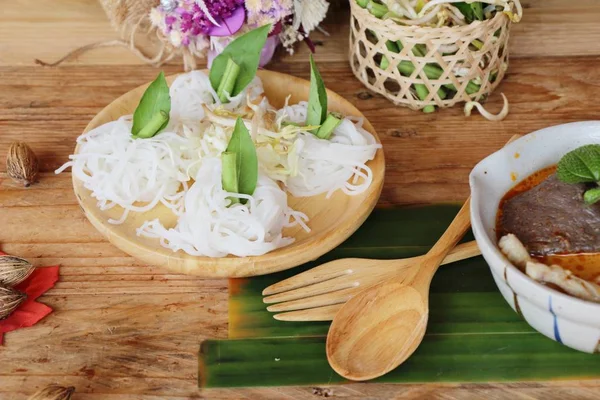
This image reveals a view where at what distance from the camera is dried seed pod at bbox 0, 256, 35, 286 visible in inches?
60.4

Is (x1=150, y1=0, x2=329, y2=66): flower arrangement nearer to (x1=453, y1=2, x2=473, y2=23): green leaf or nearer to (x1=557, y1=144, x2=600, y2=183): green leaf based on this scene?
(x1=453, y1=2, x2=473, y2=23): green leaf

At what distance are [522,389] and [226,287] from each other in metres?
0.64

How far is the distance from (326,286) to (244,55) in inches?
25.4

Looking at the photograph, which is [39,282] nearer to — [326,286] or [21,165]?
[21,165]

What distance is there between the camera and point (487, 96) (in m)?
2.08

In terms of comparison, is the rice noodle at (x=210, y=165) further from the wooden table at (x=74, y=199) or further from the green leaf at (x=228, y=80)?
the wooden table at (x=74, y=199)

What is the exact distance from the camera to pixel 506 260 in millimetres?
1318

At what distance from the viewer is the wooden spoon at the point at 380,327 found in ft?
4.54

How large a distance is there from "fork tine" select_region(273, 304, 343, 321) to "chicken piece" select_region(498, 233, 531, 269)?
1.15ft

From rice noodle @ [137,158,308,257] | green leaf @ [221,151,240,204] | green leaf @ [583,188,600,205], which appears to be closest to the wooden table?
rice noodle @ [137,158,308,257]

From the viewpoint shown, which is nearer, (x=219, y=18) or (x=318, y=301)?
(x=318, y=301)

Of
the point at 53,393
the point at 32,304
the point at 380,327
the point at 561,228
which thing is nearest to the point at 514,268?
the point at 561,228

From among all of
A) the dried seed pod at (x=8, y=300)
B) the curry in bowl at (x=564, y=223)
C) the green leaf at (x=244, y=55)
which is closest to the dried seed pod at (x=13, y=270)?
the dried seed pod at (x=8, y=300)

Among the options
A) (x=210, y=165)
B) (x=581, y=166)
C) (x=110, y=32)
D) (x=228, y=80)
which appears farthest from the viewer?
(x=110, y=32)
